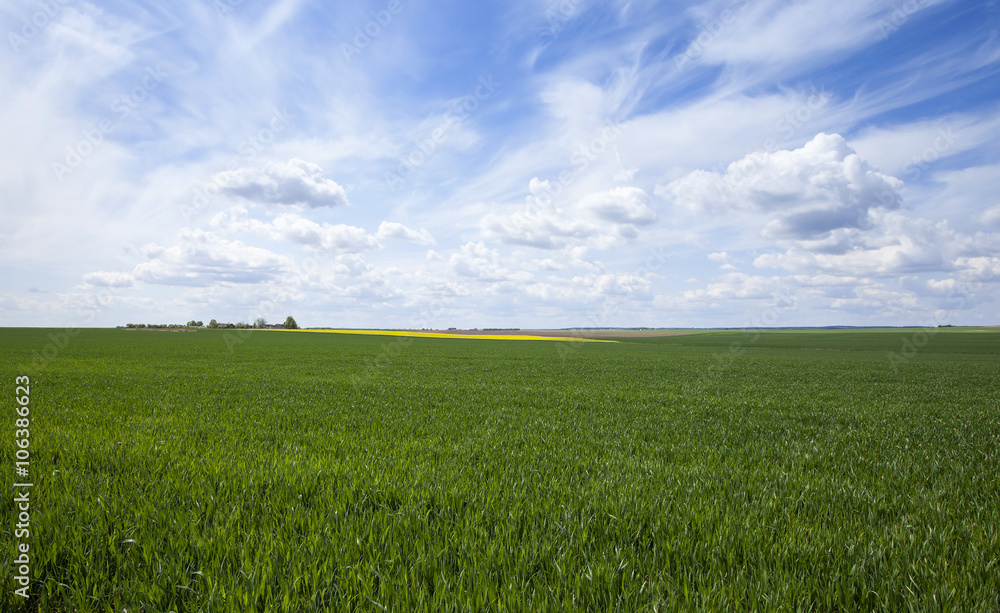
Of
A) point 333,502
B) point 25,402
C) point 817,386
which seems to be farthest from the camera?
point 817,386

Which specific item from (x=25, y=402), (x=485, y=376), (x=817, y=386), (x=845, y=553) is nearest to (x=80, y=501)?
(x=845, y=553)

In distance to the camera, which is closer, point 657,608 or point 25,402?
point 657,608

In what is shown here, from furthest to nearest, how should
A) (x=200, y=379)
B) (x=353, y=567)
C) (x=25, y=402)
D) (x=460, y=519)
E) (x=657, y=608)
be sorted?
(x=200, y=379), (x=25, y=402), (x=460, y=519), (x=353, y=567), (x=657, y=608)

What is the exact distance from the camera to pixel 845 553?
4.20 meters

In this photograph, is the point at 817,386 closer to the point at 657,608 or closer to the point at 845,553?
the point at 845,553

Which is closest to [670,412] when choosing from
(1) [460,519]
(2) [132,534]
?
(1) [460,519]

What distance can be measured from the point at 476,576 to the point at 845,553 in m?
3.61

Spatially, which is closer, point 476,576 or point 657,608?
point 657,608

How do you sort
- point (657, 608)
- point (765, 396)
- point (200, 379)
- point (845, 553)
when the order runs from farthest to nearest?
point (200, 379)
point (765, 396)
point (845, 553)
point (657, 608)

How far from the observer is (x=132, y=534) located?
4324 mm

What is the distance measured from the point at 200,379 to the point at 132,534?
16.7m

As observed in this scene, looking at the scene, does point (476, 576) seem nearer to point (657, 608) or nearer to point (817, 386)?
point (657, 608)

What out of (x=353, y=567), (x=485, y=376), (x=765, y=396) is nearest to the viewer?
(x=353, y=567)

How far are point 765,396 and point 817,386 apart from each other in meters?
6.14
